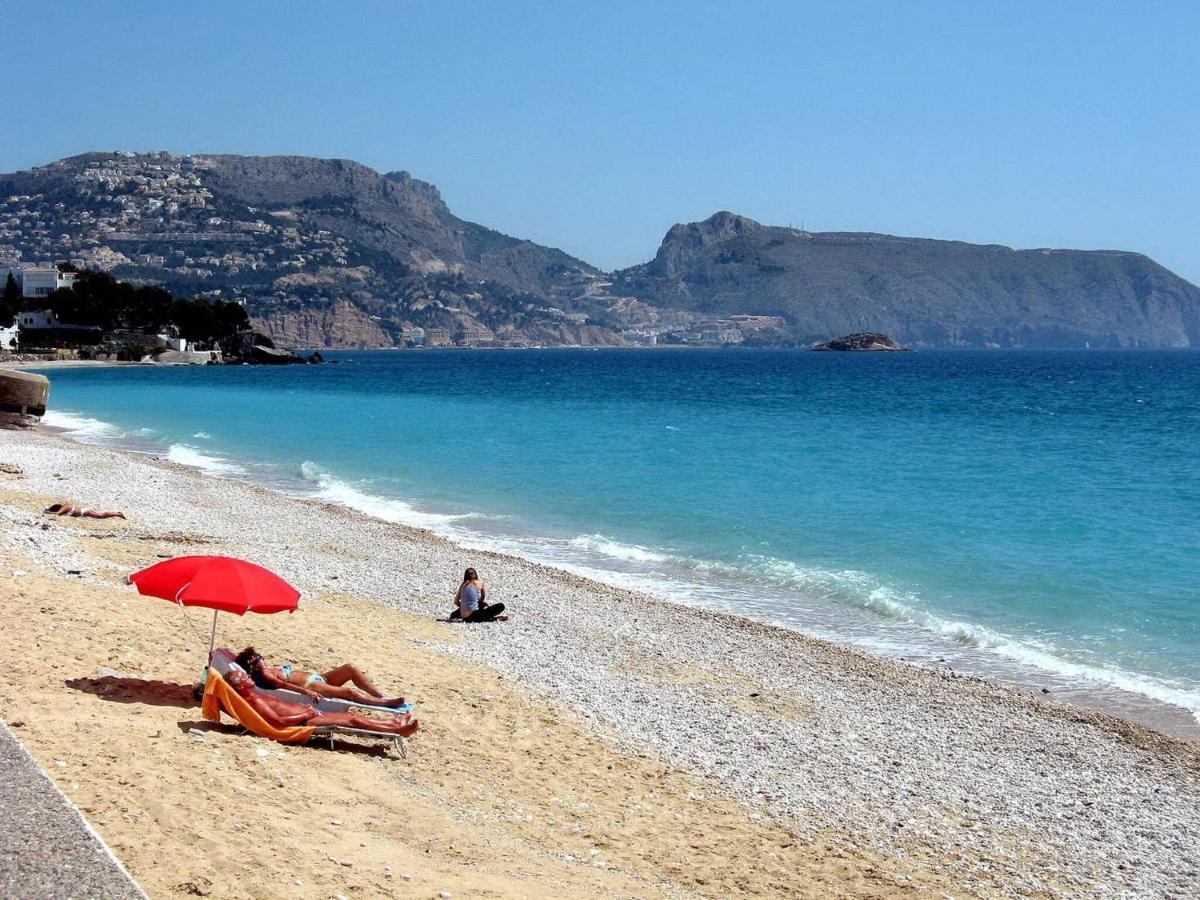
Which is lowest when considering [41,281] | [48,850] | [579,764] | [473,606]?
[579,764]

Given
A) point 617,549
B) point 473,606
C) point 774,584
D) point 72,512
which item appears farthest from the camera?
point 617,549

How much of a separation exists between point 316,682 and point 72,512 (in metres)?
12.3

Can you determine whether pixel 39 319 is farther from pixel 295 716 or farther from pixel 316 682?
pixel 295 716

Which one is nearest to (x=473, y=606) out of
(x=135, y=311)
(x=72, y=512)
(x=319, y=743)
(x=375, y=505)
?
(x=319, y=743)

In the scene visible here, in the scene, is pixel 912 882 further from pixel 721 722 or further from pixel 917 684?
pixel 917 684

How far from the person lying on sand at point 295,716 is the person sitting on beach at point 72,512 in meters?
12.2

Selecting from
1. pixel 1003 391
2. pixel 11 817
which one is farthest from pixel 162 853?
pixel 1003 391

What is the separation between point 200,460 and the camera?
37.8 meters

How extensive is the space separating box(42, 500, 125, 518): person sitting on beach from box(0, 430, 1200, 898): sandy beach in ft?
12.4

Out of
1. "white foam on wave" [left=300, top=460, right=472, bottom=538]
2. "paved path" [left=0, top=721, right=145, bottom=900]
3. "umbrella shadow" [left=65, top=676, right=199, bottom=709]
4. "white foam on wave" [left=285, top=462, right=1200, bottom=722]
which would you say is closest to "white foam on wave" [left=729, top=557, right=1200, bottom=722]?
"white foam on wave" [left=285, top=462, right=1200, bottom=722]

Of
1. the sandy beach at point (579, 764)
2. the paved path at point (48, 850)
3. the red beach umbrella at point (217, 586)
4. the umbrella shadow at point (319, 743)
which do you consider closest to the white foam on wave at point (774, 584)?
the sandy beach at point (579, 764)

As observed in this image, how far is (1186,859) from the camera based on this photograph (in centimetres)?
892

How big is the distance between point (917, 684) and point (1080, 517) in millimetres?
15808

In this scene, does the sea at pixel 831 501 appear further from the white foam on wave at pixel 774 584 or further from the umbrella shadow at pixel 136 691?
the umbrella shadow at pixel 136 691
